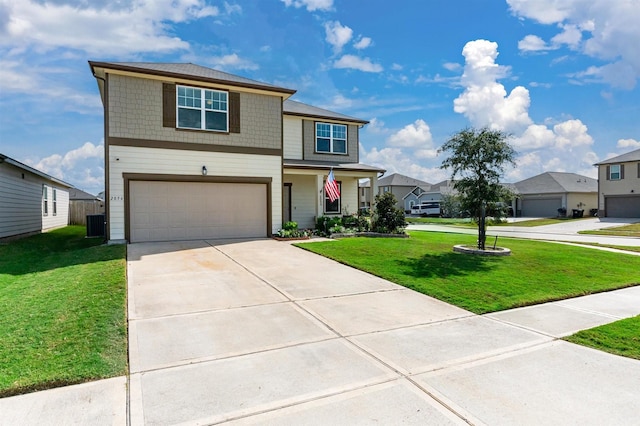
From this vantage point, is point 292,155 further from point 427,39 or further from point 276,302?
point 276,302

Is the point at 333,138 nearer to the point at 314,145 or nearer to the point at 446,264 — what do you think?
the point at 314,145

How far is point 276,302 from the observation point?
20.5 feet

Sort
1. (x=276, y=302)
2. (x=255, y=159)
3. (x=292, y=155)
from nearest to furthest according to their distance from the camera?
(x=276, y=302) < (x=255, y=159) < (x=292, y=155)

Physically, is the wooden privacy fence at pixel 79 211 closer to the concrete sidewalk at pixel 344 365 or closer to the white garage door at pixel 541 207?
the concrete sidewalk at pixel 344 365

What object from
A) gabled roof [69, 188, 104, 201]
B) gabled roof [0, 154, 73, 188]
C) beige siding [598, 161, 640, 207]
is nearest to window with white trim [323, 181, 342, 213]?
gabled roof [0, 154, 73, 188]

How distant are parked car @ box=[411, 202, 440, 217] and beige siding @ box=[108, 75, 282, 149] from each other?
34.1 m

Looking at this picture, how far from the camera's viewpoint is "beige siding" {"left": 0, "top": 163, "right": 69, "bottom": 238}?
14.2m

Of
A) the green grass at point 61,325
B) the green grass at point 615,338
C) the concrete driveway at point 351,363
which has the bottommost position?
the green grass at point 615,338

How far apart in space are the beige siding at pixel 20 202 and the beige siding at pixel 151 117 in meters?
5.71

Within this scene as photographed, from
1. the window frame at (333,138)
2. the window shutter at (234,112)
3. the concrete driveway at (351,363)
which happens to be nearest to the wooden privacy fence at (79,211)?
the window frame at (333,138)

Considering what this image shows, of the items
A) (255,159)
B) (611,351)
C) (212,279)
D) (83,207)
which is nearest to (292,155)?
(255,159)

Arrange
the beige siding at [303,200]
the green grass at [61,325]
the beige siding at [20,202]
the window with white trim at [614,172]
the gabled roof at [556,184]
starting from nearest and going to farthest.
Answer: the green grass at [61,325] → the beige siding at [20,202] → the beige siding at [303,200] → the window with white trim at [614,172] → the gabled roof at [556,184]

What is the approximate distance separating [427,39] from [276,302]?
1394cm

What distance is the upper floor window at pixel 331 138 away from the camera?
18.7 metres
